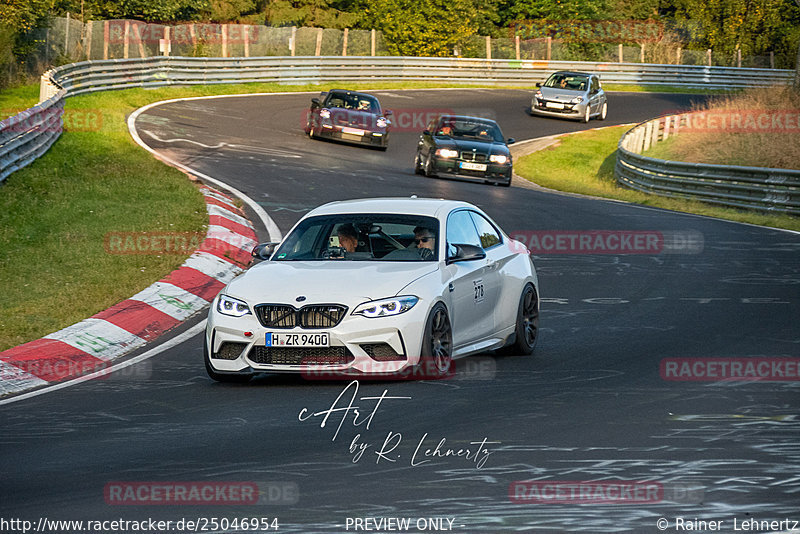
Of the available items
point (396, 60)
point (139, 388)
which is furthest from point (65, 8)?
point (139, 388)

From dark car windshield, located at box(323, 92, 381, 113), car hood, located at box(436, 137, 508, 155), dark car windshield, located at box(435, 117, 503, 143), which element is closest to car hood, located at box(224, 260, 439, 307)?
car hood, located at box(436, 137, 508, 155)

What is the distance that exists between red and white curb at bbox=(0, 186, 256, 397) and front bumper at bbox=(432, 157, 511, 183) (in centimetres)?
1101

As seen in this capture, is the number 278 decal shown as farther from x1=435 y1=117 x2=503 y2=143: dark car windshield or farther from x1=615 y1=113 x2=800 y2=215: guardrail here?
x1=435 y1=117 x2=503 y2=143: dark car windshield

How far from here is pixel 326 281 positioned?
31.4 ft

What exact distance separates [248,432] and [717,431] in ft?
9.47

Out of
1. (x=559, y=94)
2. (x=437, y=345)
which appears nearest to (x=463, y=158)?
(x=437, y=345)

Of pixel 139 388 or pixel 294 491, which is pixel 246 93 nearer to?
pixel 139 388

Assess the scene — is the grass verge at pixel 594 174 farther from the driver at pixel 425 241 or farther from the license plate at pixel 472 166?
the driver at pixel 425 241

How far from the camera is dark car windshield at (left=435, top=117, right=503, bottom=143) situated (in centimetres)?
2842

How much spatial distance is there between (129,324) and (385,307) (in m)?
3.64

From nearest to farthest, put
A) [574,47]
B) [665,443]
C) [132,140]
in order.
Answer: [665,443] → [132,140] → [574,47]

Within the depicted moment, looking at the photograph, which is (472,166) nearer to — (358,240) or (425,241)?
(358,240)

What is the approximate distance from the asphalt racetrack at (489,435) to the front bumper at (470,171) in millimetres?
12568

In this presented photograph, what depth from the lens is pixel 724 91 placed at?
64438 millimetres
